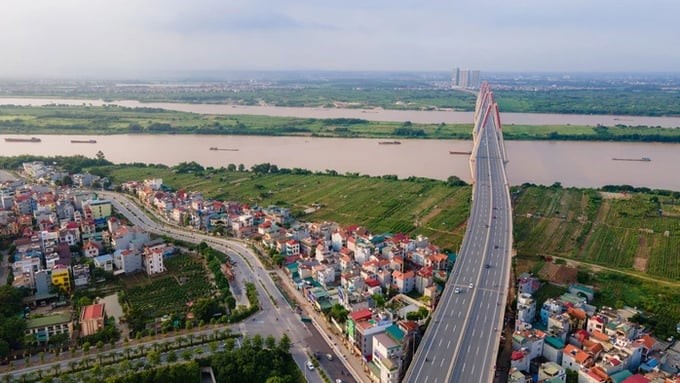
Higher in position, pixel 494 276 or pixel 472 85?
pixel 472 85

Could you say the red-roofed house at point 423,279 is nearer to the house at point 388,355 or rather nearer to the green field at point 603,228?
the house at point 388,355

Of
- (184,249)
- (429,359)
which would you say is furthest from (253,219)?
(429,359)

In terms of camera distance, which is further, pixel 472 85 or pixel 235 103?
pixel 472 85

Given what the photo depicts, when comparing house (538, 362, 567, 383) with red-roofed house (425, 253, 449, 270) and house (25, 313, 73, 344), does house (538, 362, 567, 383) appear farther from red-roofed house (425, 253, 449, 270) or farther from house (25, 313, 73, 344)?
house (25, 313, 73, 344)

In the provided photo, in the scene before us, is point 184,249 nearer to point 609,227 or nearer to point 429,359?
point 429,359

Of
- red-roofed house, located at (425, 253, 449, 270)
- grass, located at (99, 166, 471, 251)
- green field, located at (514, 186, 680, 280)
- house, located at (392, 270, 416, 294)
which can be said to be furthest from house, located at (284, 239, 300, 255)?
green field, located at (514, 186, 680, 280)

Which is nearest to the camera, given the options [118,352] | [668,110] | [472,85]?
[118,352]

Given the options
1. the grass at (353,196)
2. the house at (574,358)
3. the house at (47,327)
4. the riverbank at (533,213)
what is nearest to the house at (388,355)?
the house at (574,358)

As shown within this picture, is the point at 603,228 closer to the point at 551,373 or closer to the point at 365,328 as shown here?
the point at 551,373
